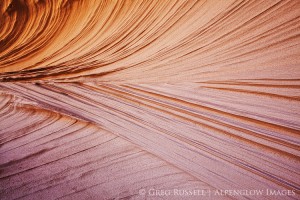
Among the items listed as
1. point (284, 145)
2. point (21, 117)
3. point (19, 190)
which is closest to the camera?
point (284, 145)

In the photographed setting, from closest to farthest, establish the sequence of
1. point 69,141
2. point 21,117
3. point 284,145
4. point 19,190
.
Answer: point 284,145, point 19,190, point 69,141, point 21,117

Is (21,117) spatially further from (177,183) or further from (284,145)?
A: (284,145)

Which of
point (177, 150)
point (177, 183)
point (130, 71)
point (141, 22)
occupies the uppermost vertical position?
point (141, 22)

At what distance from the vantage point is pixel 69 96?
1.24 metres

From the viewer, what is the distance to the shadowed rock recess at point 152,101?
745 mm

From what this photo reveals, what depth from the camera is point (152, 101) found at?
3.30ft

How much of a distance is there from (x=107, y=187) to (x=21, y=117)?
2.17 ft

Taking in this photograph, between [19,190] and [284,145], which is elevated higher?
[284,145]

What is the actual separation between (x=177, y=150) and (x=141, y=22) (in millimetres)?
518

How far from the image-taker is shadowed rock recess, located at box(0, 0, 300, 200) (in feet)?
2.44

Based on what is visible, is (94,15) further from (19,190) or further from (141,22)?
(19,190)

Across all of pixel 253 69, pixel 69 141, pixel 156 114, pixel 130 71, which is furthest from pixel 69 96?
pixel 253 69

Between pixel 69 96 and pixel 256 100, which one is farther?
pixel 69 96

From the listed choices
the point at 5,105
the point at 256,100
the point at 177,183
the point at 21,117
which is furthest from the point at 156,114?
the point at 5,105
